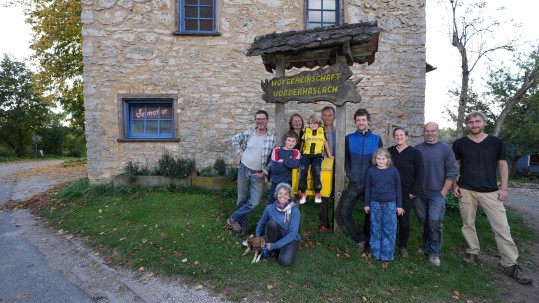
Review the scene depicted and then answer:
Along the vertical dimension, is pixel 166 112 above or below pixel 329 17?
below

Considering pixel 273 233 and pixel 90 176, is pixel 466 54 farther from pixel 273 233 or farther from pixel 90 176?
pixel 90 176

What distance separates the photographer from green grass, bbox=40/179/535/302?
3.35m

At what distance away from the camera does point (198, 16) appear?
7852mm

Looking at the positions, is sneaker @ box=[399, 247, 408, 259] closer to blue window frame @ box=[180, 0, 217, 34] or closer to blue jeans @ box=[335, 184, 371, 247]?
blue jeans @ box=[335, 184, 371, 247]

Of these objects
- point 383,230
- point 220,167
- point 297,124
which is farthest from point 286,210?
point 220,167

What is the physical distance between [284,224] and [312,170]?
3.13ft

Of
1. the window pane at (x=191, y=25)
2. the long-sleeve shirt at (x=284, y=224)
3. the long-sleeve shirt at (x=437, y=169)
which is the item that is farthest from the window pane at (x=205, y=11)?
the long-sleeve shirt at (x=437, y=169)

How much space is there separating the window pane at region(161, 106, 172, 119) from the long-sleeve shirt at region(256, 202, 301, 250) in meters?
5.12

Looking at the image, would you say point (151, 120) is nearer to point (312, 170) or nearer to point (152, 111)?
point (152, 111)

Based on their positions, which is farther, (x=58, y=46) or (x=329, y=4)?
(x=58, y=46)

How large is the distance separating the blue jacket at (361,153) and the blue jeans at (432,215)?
0.80 meters

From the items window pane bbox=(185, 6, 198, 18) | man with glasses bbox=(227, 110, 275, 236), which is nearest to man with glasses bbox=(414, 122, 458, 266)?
man with glasses bbox=(227, 110, 275, 236)

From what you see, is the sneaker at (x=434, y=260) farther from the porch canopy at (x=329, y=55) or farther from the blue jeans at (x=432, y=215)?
the porch canopy at (x=329, y=55)

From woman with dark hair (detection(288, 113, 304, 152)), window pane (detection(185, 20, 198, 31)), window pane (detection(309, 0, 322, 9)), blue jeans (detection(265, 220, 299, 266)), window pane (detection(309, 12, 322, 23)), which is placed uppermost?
window pane (detection(309, 0, 322, 9))
